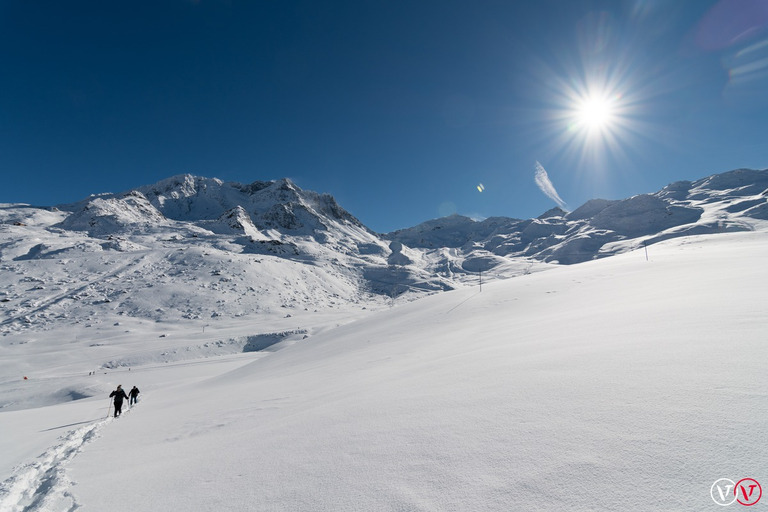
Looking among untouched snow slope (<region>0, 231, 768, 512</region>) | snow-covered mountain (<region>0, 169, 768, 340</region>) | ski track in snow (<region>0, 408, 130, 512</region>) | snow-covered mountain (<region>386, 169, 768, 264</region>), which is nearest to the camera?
untouched snow slope (<region>0, 231, 768, 512</region>)

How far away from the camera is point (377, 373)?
872 cm

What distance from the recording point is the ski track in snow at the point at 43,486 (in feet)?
15.0

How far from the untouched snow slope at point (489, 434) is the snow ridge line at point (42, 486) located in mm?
44

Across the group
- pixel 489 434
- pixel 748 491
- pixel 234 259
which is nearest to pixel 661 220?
pixel 234 259

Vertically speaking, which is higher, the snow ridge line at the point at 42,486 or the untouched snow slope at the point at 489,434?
the untouched snow slope at the point at 489,434

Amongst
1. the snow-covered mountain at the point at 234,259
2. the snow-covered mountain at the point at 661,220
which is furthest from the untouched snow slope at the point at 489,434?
the snow-covered mountain at the point at 661,220

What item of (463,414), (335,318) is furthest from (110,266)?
(463,414)

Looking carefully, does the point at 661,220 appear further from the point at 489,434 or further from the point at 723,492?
the point at 723,492

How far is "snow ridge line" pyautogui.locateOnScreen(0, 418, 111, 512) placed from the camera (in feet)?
15.1

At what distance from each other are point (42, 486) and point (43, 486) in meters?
0.04

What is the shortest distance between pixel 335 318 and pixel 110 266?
48.1m

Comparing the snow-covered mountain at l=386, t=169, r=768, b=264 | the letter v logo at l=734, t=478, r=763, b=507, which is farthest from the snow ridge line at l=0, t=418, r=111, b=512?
the snow-covered mountain at l=386, t=169, r=768, b=264

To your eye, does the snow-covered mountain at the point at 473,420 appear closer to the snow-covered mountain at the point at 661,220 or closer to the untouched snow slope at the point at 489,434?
the untouched snow slope at the point at 489,434

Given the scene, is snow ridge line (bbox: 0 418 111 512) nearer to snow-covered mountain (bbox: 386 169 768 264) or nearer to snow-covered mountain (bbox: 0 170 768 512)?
snow-covered mountain (bbox: 0 170 768 512)
